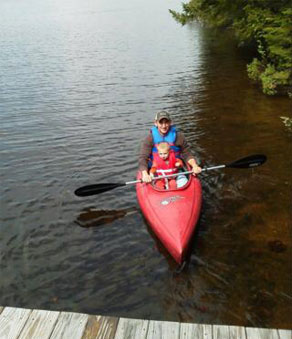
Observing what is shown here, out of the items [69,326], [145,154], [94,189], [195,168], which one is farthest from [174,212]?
[69,326]

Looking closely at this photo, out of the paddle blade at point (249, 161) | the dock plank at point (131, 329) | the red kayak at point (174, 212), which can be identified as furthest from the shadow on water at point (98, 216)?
the dock plank at point (131, 329)

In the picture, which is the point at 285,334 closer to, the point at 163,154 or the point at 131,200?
the point at 163,154

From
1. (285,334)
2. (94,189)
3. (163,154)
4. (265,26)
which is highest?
(265,26)

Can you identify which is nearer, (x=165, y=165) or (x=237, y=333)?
(x=237, y=333)

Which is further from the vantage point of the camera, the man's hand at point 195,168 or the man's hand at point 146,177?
the man's hand at point 195,168

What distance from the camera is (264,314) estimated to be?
204 inches

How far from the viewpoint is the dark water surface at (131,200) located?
5645mm

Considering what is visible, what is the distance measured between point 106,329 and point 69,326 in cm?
44

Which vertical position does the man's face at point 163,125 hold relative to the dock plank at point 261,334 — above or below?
above

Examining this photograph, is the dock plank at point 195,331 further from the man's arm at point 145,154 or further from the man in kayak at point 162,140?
the man in kayak at point 162,140

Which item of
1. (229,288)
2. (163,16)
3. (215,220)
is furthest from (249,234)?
(163,16)

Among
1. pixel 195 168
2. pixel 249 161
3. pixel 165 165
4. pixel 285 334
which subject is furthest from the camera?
pixel 249 161

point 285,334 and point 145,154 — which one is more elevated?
point 145,154

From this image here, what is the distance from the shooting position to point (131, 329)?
167 inches
